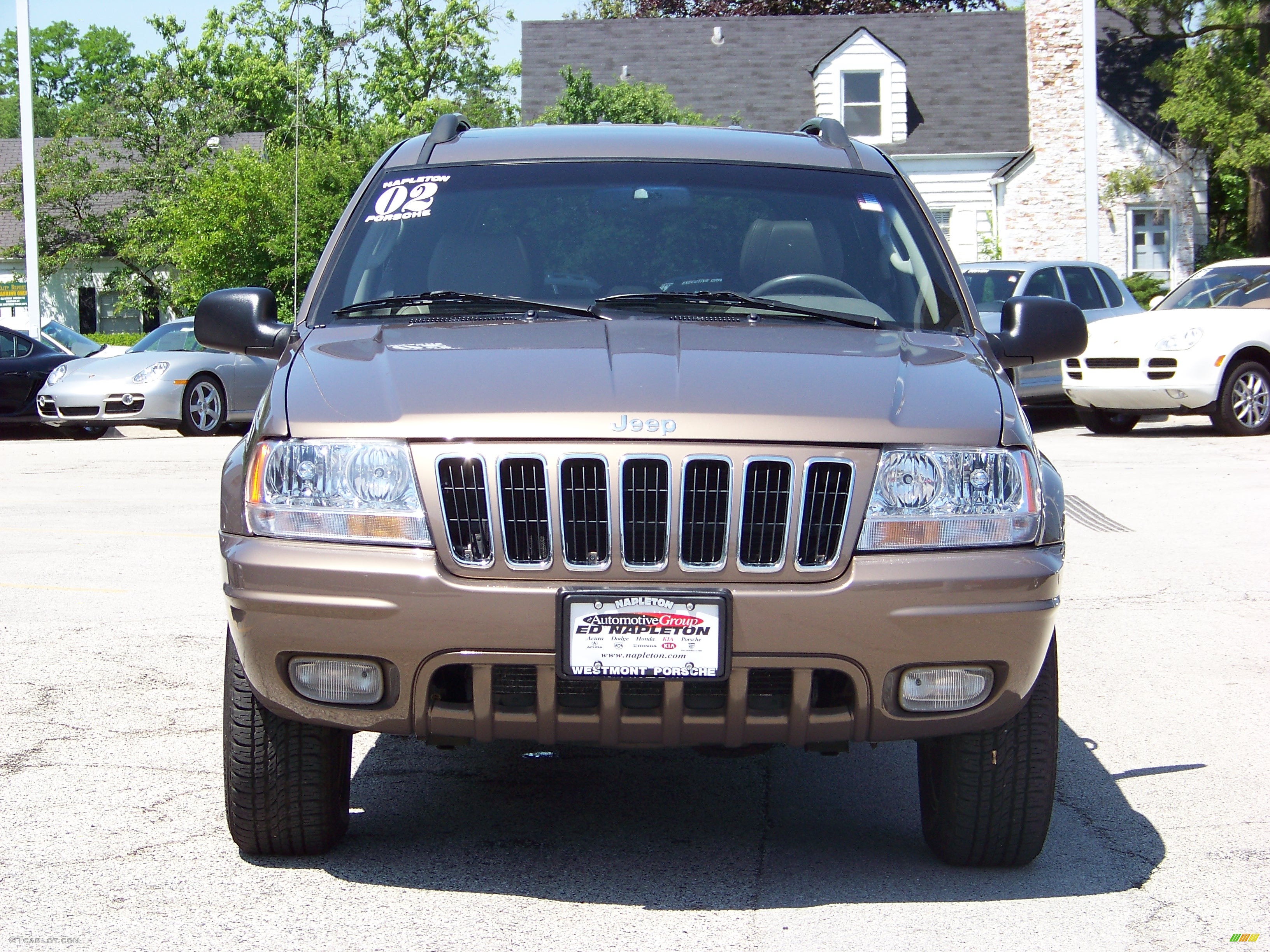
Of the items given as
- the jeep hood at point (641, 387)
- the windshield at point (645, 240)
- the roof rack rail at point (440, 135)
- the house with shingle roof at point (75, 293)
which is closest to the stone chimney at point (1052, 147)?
the house with shingle roof at point (75, 293)

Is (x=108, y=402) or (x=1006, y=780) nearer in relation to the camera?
(x=1006, y=780)

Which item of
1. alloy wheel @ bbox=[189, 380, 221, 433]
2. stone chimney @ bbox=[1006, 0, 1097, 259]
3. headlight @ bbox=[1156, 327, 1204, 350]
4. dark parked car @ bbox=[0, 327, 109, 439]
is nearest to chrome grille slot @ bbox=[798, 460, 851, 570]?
headlight @ bbox=[1156, 327, 1204, 350]

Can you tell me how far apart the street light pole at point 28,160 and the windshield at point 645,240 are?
72.5 feet

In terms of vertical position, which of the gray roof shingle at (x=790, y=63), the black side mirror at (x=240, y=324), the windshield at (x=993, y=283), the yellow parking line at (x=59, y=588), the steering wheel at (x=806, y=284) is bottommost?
the yellow parking line at (x=59, y=588)

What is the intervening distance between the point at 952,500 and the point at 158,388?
50.3 feet

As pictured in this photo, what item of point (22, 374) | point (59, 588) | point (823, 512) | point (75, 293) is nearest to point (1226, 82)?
point (22, 374)

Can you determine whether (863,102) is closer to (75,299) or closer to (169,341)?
(169,341)

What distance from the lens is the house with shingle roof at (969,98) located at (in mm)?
31109

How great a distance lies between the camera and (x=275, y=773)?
3689 millimetres

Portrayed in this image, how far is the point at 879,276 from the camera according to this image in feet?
15.1

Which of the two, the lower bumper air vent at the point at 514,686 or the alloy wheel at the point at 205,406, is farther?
the alloy wheel at the point at 205,406

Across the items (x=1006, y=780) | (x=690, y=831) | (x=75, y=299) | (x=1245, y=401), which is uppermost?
(x=75, y=299)

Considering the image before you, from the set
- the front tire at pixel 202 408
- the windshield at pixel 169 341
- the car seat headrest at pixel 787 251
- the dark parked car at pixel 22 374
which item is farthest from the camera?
the dark parked car at pixel 22 374

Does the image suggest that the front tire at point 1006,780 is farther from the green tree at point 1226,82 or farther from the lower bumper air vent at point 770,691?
the green tree at point 1226,82
